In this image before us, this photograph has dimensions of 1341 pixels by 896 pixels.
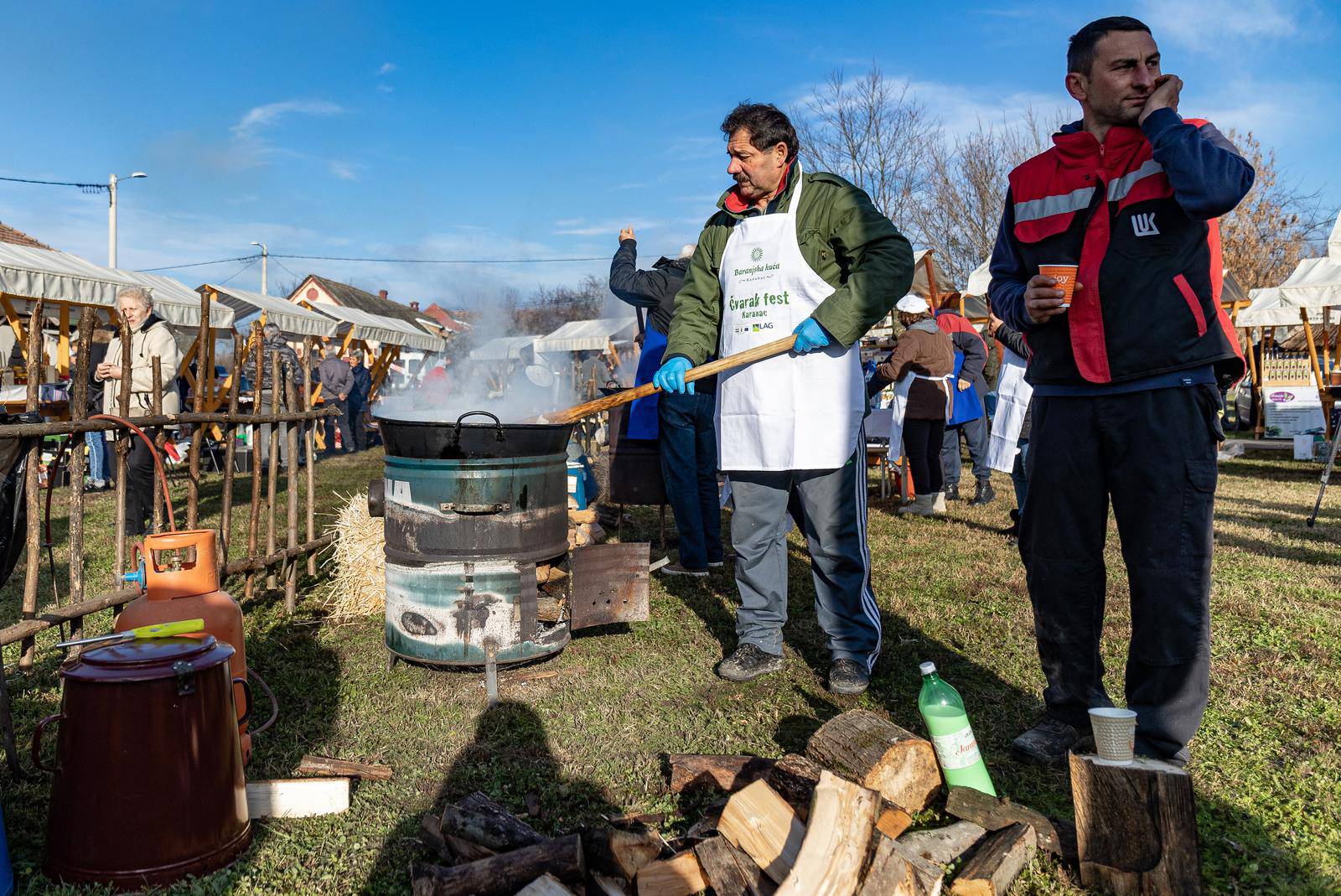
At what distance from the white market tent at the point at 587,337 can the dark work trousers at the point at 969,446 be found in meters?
19.4

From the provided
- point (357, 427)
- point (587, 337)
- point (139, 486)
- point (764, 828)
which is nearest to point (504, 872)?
point (764, 828)

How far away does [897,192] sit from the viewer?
2534 centimetres

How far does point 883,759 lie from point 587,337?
27033mm

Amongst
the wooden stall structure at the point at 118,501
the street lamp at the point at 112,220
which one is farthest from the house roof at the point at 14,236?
the wooden stall structure at the point at 118,501

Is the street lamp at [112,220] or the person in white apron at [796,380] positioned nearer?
the person in white apron at [796,380]

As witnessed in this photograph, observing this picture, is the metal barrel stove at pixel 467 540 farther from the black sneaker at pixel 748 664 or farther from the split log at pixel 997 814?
the split log at pixel 997 814

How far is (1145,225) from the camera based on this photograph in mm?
2506

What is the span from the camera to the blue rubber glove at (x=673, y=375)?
12.1 ft

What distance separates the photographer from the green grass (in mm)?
2389

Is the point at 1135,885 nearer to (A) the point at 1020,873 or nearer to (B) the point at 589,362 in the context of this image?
(A) the point at 1020,873

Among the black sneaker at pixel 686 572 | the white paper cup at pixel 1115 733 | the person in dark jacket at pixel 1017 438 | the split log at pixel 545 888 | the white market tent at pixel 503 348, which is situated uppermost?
the white market tent at pixel 503 348

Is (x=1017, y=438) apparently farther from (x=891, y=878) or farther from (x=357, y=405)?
(x=357, y=405)

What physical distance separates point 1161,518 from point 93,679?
2.84 meters

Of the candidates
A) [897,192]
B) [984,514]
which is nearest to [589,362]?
[897,192]
